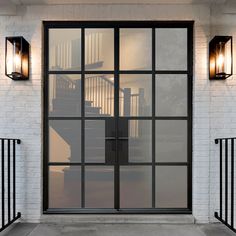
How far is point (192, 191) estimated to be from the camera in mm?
3271

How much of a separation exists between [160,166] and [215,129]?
2.45 feet

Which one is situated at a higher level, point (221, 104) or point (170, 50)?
point (170, 50)

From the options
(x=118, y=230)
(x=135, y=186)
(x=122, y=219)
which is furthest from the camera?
(x=135, y=186)

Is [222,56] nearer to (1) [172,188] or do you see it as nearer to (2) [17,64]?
(1) [172,188]

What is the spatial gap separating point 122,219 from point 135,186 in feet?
1.28

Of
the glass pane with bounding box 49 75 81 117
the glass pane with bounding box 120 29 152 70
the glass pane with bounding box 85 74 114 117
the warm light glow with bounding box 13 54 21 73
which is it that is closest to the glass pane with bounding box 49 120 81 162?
the glass pane with bounding box 49 75 81 117

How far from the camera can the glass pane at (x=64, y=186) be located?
334 cm

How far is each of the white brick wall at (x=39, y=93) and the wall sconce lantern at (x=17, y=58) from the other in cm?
9

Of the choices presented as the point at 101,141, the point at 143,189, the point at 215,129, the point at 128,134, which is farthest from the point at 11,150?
the point at 215,129

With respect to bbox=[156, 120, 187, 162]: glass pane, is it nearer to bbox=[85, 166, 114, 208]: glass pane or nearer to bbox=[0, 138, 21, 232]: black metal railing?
bbox=[85, 166, 114, 208]: glass pane

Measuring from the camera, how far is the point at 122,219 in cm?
323

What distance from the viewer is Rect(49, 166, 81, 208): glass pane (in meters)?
3.34

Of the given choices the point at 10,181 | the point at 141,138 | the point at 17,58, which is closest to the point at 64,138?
the point at 10,181

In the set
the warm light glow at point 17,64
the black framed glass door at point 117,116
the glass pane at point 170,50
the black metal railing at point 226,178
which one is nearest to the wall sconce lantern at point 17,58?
the warm light glow at point 17,64
